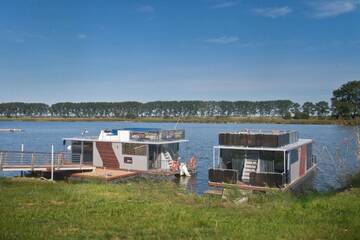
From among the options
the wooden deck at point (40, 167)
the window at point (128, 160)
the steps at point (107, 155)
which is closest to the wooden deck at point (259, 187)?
the window at point (128, 160)

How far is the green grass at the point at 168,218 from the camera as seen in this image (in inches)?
327

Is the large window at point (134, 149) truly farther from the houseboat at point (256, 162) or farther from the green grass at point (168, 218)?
the green grass at point (168, 218)

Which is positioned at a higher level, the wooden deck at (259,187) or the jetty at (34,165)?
the jetty at (34,165)

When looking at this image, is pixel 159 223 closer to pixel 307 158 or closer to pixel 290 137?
pixel 290 137

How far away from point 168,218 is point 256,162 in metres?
17.7

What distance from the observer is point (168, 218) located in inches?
385

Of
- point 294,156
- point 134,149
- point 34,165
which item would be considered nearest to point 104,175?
point 134,149

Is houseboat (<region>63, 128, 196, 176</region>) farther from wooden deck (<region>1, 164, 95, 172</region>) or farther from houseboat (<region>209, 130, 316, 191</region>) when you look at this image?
houseboat (<region>209, 130, 316, 191</region>)

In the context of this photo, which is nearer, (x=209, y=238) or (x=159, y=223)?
(x=209, y=238)

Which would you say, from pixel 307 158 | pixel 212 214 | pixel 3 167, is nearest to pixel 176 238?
pixel 212 214

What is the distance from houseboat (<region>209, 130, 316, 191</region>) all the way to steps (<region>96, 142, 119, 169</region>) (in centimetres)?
920

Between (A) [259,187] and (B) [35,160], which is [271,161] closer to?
(A) [259,187]

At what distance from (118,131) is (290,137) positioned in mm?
12875

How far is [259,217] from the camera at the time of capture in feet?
32.8
